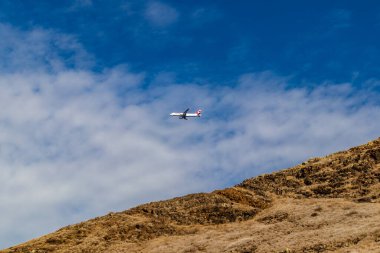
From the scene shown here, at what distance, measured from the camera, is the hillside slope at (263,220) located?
36.7 metres

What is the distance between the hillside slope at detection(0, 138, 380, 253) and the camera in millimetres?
36688

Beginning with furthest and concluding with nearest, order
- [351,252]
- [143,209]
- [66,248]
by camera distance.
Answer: [143,209] < [66,248] < [351,252]

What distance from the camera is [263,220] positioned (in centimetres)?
4472

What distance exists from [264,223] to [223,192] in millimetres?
11027

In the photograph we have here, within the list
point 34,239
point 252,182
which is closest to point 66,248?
point 34,239

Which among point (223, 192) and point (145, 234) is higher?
point (223, 192)

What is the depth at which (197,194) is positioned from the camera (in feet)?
179

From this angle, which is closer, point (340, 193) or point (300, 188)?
point (340, 193)

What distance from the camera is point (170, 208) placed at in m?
50.9

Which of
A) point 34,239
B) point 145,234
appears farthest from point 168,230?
point 34,239

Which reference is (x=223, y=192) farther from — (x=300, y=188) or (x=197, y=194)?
(x=300, y=188)

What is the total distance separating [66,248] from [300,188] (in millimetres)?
24805

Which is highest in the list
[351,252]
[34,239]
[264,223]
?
[34,239]

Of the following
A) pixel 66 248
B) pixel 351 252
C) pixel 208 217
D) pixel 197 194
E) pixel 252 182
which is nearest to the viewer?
pixel 351 252
